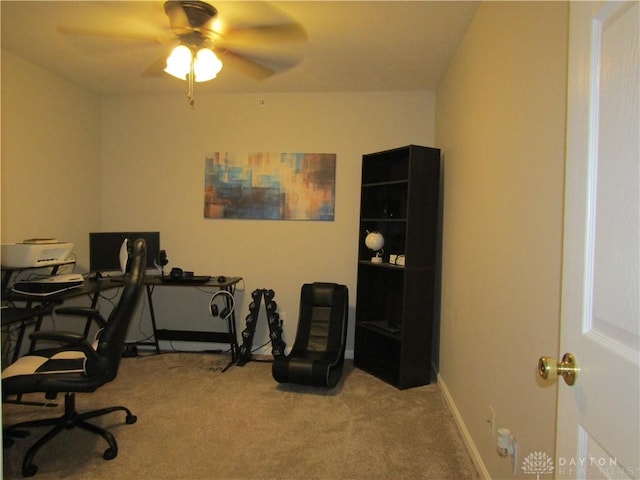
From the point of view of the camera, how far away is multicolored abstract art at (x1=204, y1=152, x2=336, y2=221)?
12.8ft

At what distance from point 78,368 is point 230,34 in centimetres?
222

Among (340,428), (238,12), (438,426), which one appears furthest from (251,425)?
(238,12)

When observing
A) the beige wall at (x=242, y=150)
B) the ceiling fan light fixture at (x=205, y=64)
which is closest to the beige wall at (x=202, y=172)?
the beige wall at (x=242, y=150)

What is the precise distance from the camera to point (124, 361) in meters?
3.67

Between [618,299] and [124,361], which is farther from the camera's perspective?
[124,361]

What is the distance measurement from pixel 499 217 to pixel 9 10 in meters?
3.17

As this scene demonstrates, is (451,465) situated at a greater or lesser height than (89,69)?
lesser

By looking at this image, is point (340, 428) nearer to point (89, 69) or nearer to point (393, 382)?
point (393, 382)

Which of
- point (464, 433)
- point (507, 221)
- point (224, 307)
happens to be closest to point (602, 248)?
point (507, 221)

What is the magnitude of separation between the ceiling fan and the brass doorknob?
2.20 metres

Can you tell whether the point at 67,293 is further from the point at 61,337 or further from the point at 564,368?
the point at 564,368

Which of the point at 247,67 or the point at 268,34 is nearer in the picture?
the point at 268,34

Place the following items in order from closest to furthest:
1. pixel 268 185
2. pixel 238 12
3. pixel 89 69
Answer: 1. pixel 238 12
2. pixel 89 69
3. pixel 268 185

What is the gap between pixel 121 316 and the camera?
6.77ft
